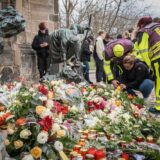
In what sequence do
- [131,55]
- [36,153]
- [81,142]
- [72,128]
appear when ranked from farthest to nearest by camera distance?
[131,55] < [72,128] < [81,142] < [36,153]

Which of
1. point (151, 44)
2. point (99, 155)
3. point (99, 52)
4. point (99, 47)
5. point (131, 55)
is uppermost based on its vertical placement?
point (151, 44)

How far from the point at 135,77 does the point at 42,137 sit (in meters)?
4.63

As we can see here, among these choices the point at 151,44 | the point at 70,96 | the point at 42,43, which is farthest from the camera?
the point at 42,43

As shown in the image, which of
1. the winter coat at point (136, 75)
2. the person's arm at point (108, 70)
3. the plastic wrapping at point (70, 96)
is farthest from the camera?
the winter coat at point (136, 75)

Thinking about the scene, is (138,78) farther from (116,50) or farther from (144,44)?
(144,44)

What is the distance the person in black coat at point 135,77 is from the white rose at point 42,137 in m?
4.33

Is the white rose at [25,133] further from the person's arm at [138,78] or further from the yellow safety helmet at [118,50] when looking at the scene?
the person's arm at [138,78]

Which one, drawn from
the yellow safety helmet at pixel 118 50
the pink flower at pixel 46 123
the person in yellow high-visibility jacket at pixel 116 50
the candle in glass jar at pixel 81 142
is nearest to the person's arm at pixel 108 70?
the person in yellow high-visibility jacket at pixel 116 50

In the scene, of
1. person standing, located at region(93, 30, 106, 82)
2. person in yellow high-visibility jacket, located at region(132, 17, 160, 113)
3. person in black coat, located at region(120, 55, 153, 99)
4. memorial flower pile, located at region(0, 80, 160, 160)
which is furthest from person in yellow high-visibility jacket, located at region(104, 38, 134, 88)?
person standing, located at region(93, 30, 106, 82)

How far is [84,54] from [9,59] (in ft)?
6.67

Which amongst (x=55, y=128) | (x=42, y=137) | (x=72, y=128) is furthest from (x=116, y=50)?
(x=42, y=137)

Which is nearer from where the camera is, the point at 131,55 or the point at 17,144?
the point at 17,144

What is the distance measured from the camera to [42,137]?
4047 mm

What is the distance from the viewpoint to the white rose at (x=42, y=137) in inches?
159
